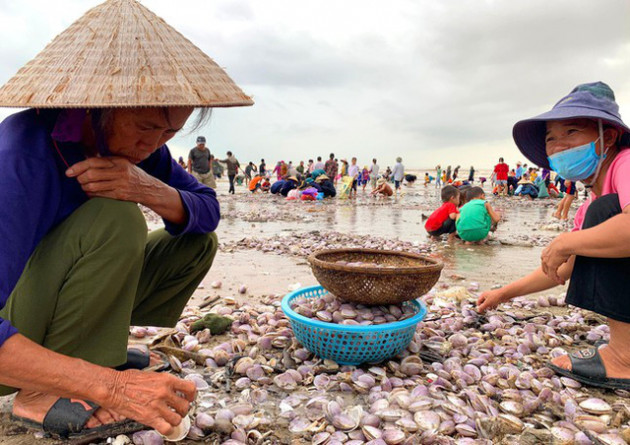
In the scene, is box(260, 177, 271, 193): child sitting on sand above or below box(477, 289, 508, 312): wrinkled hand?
above

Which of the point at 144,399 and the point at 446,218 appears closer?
the point at 144,399

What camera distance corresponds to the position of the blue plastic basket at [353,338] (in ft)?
6.95

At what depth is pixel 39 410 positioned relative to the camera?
1.69 metres

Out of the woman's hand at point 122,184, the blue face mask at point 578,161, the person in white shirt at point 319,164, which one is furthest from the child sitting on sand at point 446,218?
the person in white shirt at point 319,164

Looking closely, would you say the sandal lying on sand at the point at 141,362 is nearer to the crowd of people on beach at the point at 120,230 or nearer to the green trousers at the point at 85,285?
the crowd of people on beach at the point at 120,230

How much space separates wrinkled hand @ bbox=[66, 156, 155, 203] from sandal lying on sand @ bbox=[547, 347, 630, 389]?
236cm

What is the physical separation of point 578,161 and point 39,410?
9.31ft

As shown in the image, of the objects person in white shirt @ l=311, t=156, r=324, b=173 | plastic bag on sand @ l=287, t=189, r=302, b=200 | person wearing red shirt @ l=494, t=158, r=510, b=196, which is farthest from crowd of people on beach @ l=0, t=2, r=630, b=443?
person wearing red shirt @ l=494, t=158, r=510, b=196

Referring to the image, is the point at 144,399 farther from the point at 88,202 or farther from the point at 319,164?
the point at 319,164

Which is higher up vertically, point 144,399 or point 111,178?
point 111,178

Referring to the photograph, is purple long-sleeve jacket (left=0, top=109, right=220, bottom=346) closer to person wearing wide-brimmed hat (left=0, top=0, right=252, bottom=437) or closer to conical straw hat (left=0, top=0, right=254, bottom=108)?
person wearing wide-brimmed hat (left=0, top=0, right=252, bottom=437)

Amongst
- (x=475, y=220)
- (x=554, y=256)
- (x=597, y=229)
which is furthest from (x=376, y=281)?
(x=475, y=220)

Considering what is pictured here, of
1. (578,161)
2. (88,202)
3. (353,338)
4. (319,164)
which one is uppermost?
(319,164)

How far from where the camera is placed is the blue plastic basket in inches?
83.4
